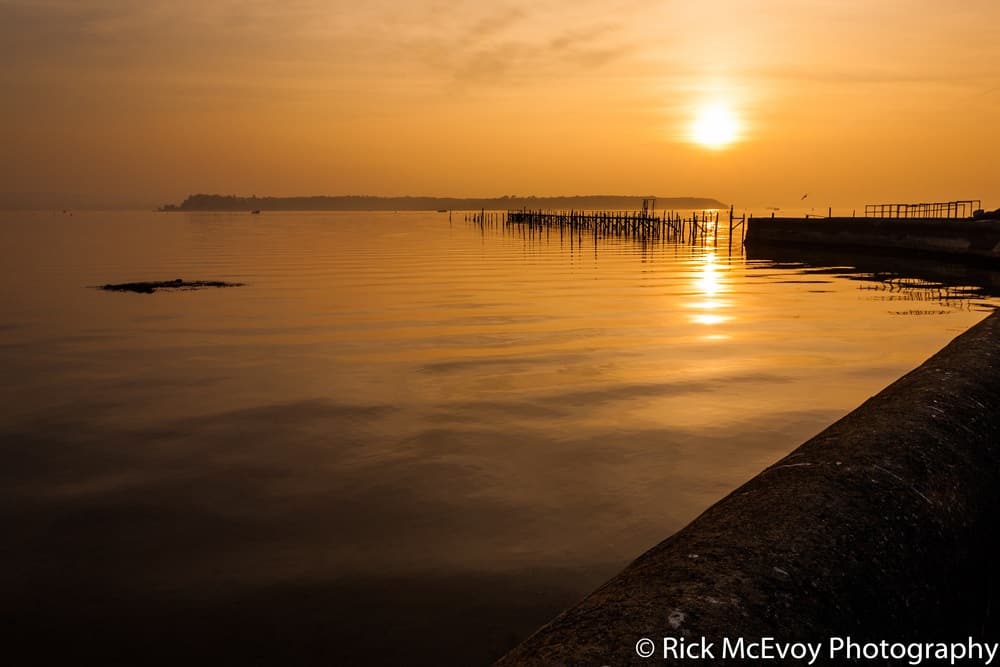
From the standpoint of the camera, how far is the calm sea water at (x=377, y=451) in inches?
238

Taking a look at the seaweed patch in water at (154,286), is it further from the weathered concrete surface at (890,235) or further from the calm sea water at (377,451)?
the weathered concrete surface at (890,235)

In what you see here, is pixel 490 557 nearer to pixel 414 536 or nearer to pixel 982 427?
pixel 414 536

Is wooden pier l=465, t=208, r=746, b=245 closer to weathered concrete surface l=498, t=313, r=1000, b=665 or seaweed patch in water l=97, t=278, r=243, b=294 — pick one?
seaweed patch in water l=97, t=278, r=243, b=294

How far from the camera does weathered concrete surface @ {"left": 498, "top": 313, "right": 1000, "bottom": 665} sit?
224cm

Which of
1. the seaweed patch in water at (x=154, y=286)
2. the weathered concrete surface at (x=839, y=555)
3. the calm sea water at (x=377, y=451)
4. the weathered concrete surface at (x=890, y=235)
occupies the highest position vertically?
the weathered concrete surface at (x=890, y=235)

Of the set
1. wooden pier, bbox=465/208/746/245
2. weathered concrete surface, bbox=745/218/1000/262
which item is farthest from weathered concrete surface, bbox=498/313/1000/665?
wooden pier, bbox=465/208/746/245

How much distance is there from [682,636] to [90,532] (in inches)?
281

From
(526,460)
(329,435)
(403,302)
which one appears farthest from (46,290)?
(526,460)

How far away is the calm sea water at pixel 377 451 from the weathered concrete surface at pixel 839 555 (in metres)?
2.99

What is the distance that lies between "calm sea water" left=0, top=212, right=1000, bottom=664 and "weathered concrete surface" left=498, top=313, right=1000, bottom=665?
9.80 ft

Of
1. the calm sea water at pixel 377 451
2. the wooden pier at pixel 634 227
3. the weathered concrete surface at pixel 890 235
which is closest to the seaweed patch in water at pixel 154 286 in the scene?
the calm sea water at pixel 377 451

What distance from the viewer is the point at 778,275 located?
36000mm

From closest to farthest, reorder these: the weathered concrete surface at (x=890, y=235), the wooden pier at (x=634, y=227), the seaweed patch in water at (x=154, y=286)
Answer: the seaweed patch in water at (x=154, y=286) < the weathered concrete surface at (x=890, y=235) < the wooden pier at (x=634, y=227)

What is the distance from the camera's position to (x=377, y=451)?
32.7 ft
